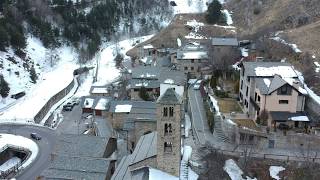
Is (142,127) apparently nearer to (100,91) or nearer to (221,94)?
(221,94)

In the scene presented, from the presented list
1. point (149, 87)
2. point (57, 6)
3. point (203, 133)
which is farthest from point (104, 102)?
point (57, 6)

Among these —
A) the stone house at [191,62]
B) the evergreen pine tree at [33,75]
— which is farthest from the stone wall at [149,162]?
the evergreen pine tree at [33,75]

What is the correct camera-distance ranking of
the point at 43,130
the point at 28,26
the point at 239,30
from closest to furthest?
1. the point at 43,130
2. the point at 239,30
3. the point at 28,26

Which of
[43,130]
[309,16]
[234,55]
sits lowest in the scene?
[43,130]

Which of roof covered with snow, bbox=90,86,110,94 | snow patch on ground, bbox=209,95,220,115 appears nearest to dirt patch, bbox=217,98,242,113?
snow patch on ground, bbox=209,95,220,115

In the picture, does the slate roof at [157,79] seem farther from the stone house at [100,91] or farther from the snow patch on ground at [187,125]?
the snow patch on ground at [187,125]

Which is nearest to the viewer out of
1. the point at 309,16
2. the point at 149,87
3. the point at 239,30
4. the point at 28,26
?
the point at 149,87

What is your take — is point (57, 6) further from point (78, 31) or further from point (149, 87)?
point (149, 87)

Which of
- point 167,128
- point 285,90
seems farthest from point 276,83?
point 167,128
